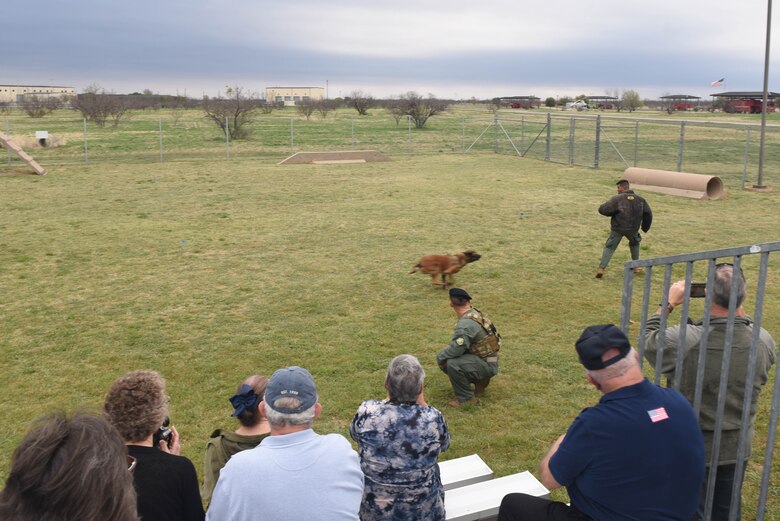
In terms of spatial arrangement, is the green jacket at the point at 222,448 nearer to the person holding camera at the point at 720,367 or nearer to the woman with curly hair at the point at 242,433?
the woman with curly hair at the point at 242,433

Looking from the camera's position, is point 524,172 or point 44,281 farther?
point 524,172

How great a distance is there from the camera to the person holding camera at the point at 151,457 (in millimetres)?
2828

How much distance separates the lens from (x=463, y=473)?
4.34 metres

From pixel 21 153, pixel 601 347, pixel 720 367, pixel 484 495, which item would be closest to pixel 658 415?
pixel 601 347

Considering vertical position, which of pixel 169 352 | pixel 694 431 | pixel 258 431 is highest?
pixel 694 431

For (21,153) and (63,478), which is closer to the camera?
(63,478)

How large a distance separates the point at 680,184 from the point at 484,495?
1701cm

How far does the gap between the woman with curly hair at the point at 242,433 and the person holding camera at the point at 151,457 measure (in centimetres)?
36

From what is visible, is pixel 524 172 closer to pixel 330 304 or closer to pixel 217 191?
pixel 217 191

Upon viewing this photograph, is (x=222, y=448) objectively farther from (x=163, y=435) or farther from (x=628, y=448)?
(x=628, y=448)

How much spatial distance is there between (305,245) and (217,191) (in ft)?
25.0

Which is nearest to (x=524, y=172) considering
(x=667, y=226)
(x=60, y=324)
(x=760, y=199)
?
(x=760, y=199)

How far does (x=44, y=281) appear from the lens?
33.2ft

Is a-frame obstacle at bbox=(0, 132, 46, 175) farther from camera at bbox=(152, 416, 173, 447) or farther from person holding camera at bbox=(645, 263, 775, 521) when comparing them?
person holding camera at bbox=(645, 263, 775, 521)
